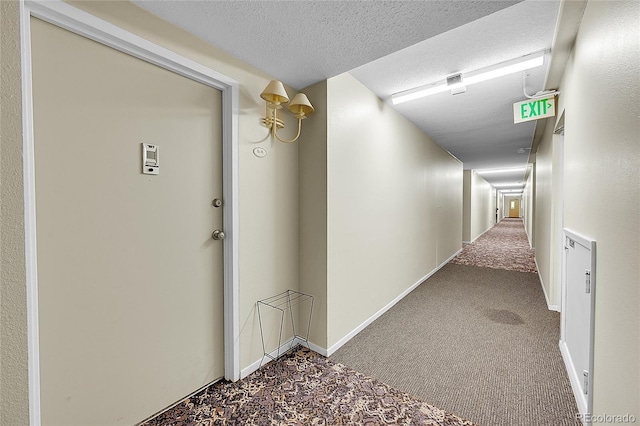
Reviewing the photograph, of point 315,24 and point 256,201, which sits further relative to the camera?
point 256,201

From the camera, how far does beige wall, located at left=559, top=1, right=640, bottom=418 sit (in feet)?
2.98

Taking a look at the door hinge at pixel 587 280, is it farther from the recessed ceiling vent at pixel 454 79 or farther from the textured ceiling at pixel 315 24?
the recessed ceiling vent at pixel 454 79

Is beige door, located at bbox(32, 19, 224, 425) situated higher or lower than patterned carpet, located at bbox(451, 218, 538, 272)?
higher

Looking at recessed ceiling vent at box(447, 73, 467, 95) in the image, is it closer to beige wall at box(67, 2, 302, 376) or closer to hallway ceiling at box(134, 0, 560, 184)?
hallway ceiling at box(134, 0, 560, 184)

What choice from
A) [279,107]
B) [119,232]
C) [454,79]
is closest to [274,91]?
[279,107]

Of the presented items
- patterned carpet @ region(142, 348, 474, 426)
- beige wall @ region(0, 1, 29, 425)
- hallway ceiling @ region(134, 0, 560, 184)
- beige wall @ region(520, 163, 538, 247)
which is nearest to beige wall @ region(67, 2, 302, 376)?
hallway ceiling @ region(134, 0, 560, 184)

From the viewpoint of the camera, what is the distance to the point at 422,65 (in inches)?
90.2

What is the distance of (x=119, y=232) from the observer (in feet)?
4.60

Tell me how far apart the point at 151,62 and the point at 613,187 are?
7.87 feet

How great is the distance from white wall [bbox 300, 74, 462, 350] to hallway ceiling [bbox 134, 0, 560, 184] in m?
0.34

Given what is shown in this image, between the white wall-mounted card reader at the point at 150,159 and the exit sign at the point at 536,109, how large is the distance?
3390 millimetres

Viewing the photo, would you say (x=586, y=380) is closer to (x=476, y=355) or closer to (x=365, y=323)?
(x=476, y=355)

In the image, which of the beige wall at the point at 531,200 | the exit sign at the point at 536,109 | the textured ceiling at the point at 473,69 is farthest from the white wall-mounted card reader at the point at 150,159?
the beige wall at the point at 531,200

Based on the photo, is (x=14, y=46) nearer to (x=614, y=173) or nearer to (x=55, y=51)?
(x=55, y=51)
